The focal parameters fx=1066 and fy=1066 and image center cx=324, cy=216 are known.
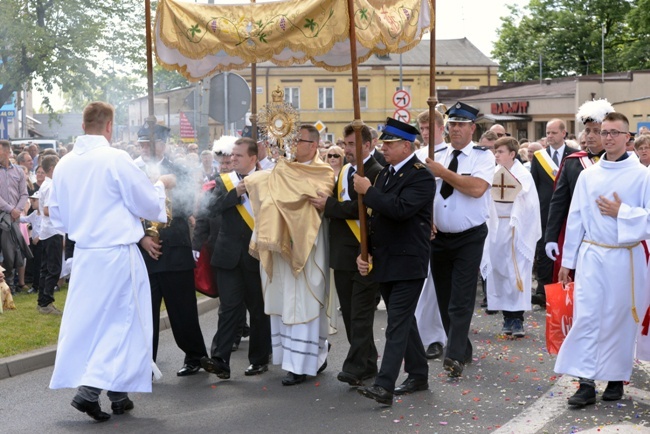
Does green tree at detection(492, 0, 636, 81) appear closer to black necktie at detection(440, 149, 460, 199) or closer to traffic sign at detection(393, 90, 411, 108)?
traffic sign at detection(393, 90, 411, 108)

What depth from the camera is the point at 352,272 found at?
8.46m

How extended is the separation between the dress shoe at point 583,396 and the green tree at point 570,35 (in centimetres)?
5336

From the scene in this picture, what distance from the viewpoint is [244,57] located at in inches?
359

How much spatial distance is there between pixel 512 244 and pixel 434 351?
235 cm

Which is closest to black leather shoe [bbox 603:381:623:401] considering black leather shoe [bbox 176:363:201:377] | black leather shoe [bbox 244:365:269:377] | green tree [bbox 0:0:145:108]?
black leather shoe [bbox 244:365:269:377]

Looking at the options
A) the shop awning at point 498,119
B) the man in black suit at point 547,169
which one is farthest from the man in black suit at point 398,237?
the shop awning at point 498,119

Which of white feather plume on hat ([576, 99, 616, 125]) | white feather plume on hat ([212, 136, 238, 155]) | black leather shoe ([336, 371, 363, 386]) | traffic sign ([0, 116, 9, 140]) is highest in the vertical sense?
traffic sign ([0, 116, 9, 140])

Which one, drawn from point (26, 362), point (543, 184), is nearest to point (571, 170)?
point (543, 184)

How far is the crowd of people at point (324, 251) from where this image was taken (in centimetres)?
750

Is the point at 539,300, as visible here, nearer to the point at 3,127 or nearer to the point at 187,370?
the point at 187,370

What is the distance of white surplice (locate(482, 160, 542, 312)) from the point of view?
11.2 meters

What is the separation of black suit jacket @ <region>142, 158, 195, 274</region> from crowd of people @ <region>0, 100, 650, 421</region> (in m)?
0.01

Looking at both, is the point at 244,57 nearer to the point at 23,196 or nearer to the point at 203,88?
the point at 23,196

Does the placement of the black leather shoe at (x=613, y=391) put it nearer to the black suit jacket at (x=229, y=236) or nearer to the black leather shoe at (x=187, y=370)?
the black suit jacket at (x=229, y=236)
